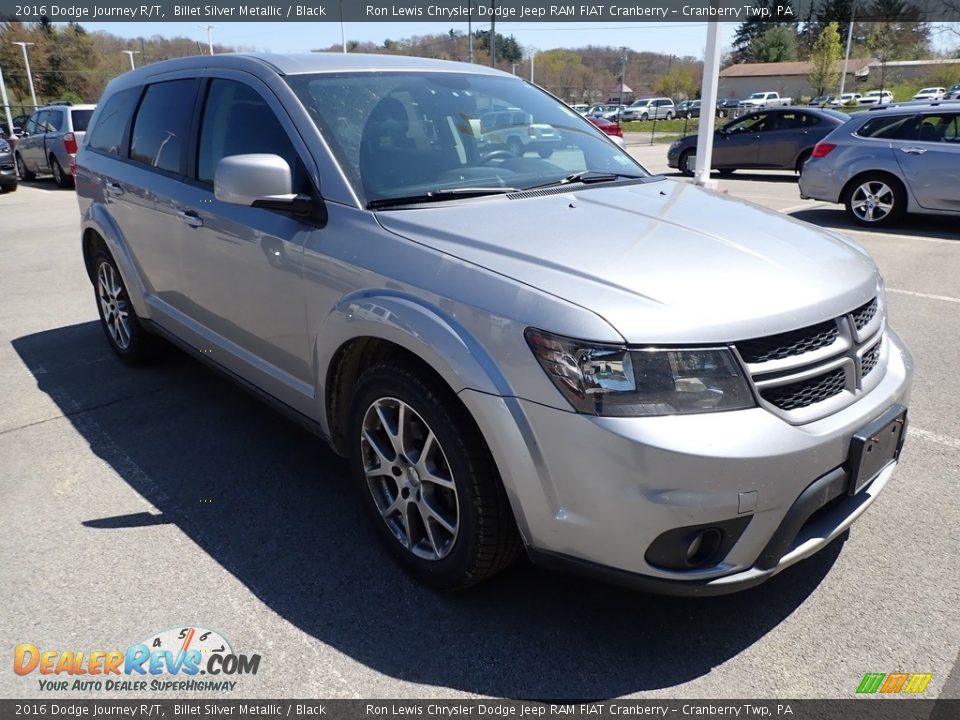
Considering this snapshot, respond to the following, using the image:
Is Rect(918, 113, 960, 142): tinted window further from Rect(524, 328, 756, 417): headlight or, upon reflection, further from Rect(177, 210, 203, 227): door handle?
Rect(177, 210, 203, 227): door handle

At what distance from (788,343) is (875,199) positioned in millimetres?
8874

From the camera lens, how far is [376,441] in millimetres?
2801

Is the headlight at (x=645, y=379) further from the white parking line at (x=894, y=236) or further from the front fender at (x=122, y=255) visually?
the white parking line at (x=894, y=236)

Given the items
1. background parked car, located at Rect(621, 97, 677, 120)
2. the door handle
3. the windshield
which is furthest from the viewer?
background parked car, located at Rect(621, 97, 677, 120)

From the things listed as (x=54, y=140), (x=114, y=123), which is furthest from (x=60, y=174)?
(x=114, y=123)

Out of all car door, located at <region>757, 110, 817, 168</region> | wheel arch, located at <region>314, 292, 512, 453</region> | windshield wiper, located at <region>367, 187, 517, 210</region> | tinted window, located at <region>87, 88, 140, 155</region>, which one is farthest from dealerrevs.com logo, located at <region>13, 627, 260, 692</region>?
car door, located at <region>757, 110, 817, 168</region>

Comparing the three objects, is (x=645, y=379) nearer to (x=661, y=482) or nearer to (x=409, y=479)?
(x=661, y=482)

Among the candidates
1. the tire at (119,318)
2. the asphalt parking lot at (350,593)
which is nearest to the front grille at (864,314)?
the asphalt parking lot at (350,593)

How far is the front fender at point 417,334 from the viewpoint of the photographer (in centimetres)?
224

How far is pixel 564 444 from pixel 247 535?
1.66m

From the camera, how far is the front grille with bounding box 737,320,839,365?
214cm

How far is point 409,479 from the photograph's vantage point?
8.84 feet

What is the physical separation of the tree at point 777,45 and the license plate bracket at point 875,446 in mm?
99682

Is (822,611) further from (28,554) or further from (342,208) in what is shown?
(28,554)
